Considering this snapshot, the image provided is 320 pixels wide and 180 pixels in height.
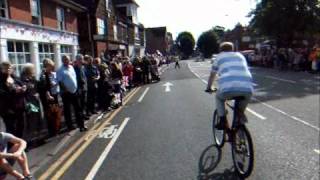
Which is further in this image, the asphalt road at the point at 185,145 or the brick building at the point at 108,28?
the brick building at the point at 108,28

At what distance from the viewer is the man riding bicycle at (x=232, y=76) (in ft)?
24.5

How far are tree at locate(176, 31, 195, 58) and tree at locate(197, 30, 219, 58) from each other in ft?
46.1

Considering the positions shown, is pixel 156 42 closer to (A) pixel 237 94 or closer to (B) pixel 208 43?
(B) pixel 208 43

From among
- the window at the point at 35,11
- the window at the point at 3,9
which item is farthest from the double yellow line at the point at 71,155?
the window at the point at 35,11

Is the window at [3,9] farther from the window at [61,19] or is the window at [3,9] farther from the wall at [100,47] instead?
the wall at [100,47]

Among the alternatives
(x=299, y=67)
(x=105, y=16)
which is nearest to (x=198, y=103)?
(x=299, y=67)

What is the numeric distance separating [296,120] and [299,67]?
2469 cm

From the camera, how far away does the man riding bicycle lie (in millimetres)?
7480

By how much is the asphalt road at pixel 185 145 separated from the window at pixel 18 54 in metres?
9.90

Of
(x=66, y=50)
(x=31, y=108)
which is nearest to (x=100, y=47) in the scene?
(x=66, y=50)

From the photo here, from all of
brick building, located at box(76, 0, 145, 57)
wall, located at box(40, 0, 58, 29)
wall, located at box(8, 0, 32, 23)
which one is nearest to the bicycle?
wall, located at box(8, 0, 32, 23)

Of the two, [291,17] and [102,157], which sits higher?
[291,17]

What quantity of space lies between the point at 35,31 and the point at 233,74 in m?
21.9

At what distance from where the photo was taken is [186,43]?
156625mm
